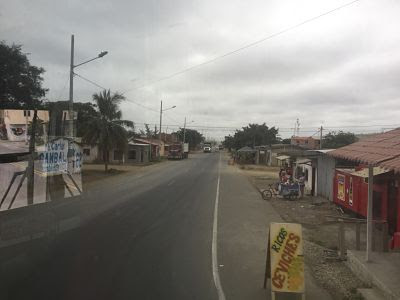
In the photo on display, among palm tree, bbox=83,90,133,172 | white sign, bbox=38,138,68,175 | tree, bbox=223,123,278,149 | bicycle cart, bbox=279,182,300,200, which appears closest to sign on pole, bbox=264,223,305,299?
white sign, bbox=38,138,68,175

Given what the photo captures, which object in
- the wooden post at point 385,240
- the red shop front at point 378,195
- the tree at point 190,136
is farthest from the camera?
the tree at point 190,136

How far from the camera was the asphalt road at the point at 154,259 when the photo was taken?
25.4 ft

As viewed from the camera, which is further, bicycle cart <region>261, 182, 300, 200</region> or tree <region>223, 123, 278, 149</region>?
tree <region>223, 123, 278, 149</region>

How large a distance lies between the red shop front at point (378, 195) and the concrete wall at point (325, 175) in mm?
4294

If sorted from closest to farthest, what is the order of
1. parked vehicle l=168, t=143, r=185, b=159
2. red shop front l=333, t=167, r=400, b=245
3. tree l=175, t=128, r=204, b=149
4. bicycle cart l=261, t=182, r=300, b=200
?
red shop front l=333, t=167, r=400, b=245
bicycle cart l=261, t=182, r=300, b=200
parked vehicle l=168, t=143, r=185, b=159
tree l=175, t=128, r=204, b=149

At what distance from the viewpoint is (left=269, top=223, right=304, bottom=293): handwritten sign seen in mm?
7594

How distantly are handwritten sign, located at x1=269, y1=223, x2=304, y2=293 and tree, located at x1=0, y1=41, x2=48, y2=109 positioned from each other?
Answer: 74.2ft

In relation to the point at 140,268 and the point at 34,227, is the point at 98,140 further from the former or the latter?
the point at 140,268

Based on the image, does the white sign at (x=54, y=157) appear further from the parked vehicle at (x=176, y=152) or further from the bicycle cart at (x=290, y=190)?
the parked vehicle at (x=176, y=152)

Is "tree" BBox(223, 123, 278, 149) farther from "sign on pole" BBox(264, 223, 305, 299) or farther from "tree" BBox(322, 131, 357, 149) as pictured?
"sign on pole" BBox(264, 223, 305, 299)

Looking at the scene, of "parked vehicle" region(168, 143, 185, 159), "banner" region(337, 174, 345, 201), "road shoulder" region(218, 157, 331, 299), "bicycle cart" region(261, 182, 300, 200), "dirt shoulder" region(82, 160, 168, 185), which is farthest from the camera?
"parked vehicle" region(168, 143, 185, 159)

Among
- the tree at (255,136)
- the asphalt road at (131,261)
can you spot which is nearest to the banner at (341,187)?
the asphalt road at (131,261)

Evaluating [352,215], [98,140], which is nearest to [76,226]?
[352,215]

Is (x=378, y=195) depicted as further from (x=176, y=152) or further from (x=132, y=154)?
(x=176, y=152)
